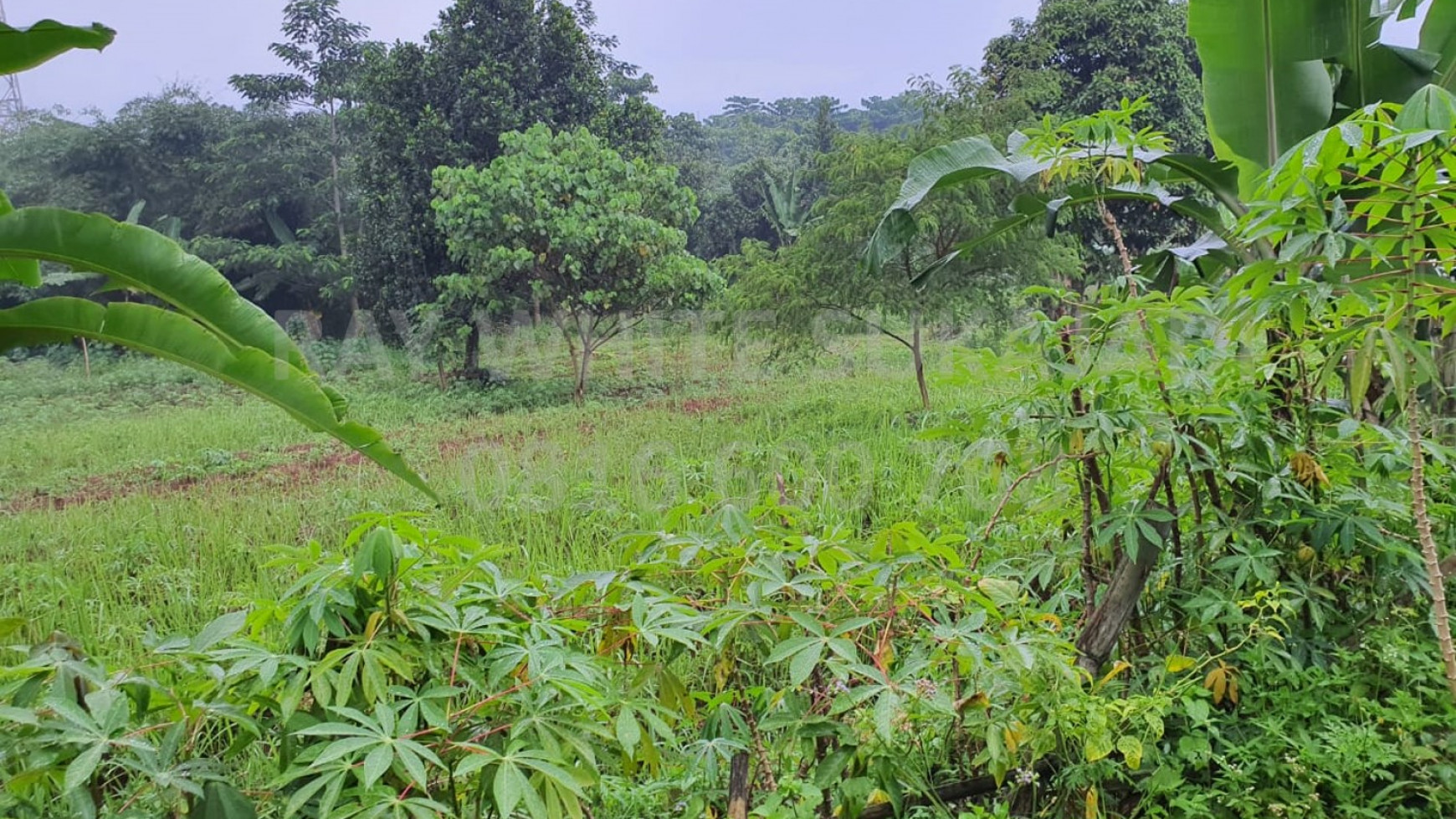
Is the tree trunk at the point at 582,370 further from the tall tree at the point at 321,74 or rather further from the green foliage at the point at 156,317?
the green foliage at the point at 156,317

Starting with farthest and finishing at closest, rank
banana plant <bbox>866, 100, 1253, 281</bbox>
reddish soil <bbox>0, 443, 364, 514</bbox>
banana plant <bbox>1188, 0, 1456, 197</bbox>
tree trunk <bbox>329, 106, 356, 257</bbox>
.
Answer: tree trunk <bbox>329, 106, 356, 257</bbox> → reddish soil <bbox>0, 443, 364, 514</bbox> → banana plant <bbox>1188, 0, 1456, 197</bbox> → banana plant <bbox>866, 100, 1253, 281</bbox>

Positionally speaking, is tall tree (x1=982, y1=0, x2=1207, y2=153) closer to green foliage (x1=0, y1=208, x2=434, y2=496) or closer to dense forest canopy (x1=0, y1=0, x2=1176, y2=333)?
dense forest canopy (x1=0, y1=0, x2=1176, y2=333)

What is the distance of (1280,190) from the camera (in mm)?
642

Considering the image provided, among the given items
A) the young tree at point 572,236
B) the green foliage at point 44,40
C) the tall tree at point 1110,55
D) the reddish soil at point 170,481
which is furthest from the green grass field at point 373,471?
the tall tree at point 1110,55

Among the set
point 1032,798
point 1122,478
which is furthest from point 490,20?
point 1032,798

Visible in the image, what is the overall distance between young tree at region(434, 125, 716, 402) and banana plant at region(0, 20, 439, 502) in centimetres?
234

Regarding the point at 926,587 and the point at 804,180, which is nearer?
the point at 926,587

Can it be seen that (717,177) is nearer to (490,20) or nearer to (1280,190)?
(490,20)

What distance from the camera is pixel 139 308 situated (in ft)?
2.36

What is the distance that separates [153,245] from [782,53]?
128 inches

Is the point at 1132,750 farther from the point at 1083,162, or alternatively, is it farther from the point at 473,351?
the point at 473,351

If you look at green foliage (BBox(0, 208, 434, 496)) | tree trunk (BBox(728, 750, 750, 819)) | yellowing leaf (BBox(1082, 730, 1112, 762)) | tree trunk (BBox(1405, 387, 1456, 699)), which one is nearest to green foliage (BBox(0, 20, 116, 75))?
green foliage (BBox(0, 208, 434, 496))

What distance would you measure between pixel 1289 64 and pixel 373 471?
7.63ft

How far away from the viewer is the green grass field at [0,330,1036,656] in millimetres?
1692
